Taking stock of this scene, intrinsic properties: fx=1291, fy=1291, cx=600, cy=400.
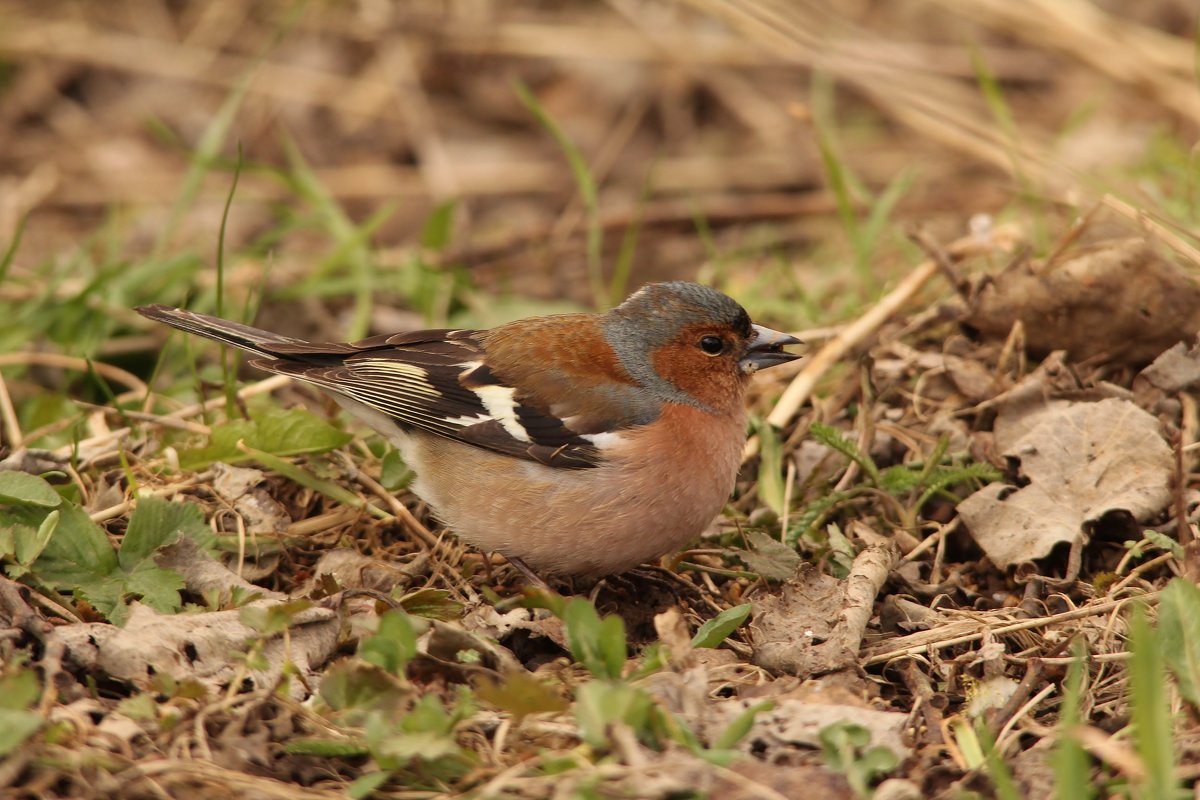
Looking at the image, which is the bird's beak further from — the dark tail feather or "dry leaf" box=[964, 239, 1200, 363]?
the dark tail feather

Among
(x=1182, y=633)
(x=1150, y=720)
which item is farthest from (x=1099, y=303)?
(x=1150, y=720)

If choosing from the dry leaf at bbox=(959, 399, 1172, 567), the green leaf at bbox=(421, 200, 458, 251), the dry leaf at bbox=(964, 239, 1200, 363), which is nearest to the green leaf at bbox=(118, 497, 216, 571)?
the dry leaf at bbox=(959, 399, 1172, 567)

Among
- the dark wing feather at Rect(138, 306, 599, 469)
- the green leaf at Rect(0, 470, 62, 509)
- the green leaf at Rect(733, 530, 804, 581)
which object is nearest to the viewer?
the green leaf at Rect(0, 470, 62, 509)

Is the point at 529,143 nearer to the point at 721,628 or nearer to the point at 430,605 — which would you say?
the point at 430,605

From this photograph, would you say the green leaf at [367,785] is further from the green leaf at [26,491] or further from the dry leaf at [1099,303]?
the dry leaf at [1099,303]

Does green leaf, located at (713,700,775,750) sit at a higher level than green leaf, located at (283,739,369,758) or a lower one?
higher

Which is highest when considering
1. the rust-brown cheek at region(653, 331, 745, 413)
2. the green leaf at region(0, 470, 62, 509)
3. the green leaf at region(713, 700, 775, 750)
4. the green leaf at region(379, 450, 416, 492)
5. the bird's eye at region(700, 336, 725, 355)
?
the bird's eye at region(700, 336, 725, 355)

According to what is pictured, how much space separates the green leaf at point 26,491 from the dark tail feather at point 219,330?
0.73 m

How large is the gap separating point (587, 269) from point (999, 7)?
2.88 metres

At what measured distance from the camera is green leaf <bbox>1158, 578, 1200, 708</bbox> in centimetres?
299

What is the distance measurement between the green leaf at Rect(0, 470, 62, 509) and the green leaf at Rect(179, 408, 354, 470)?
602 millimetres

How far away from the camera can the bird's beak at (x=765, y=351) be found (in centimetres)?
439

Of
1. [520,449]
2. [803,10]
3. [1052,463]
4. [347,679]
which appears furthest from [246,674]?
[803,10]

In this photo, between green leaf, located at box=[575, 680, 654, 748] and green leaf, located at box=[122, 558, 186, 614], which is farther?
green leaf, located at box=[122, 558, 186, 614]
